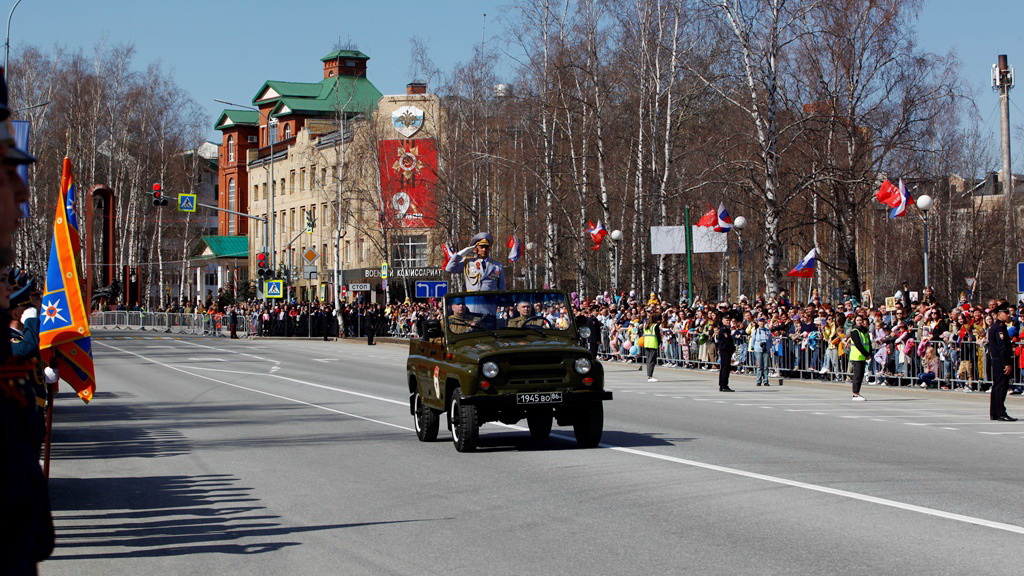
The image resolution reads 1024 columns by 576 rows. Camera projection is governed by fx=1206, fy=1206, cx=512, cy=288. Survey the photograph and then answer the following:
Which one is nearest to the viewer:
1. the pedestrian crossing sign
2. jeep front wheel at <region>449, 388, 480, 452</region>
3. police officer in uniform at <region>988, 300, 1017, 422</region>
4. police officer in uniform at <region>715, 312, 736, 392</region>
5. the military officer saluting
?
jeep front wheel at <region>449, 388, 480, 452</region>

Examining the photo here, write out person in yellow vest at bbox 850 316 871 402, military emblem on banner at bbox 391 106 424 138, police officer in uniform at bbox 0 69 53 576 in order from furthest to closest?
military emblem on banner at bbox 391 106 424 138
person in yellow vest at bbox 850 316 871 402
police officer in uniform at bbox 0 69 53 576

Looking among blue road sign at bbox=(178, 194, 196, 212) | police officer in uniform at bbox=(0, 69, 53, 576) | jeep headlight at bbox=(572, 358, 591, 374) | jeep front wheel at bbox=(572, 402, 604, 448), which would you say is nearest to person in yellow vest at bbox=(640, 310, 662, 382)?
jeep front wheel at bbox=(572, 402, 604, 448)

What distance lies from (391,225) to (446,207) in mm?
9067

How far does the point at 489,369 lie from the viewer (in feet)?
44.7

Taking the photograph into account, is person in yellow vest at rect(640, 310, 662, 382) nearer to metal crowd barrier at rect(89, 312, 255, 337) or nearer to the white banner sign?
the white banner sign

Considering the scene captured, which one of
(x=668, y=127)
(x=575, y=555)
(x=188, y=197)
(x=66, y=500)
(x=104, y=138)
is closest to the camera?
(x=575, y=555)

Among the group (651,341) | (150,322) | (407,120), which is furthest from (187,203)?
(651,341)

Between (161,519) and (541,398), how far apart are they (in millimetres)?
5081

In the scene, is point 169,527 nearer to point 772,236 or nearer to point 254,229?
point 772,236

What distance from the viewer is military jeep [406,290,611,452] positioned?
44.9 ft

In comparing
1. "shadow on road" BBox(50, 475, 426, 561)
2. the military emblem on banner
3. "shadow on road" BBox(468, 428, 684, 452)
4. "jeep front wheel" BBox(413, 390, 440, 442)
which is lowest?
"shadow on road" BBox(468, 428, 684, 452)

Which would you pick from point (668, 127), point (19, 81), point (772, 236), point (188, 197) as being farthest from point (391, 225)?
point (772, 236)

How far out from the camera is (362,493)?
11.0 meters

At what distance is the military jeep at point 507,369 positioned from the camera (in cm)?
1367
